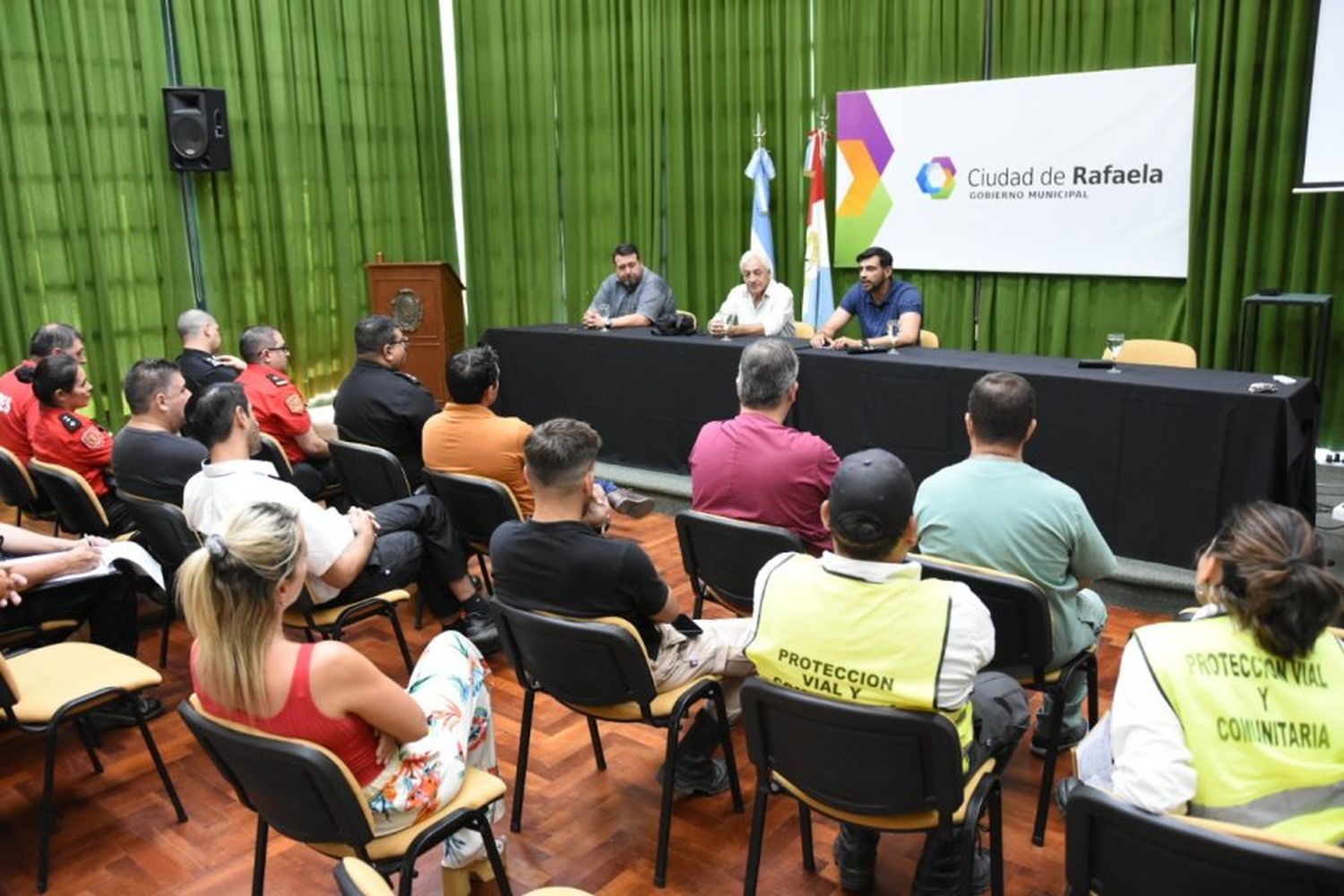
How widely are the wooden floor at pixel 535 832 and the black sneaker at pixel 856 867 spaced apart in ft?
0.16

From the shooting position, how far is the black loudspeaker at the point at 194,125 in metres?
6.87

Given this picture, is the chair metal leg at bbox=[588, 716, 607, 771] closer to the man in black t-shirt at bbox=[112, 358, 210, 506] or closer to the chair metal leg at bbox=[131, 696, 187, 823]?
the chair metal leg at bbox=[131, 696, 187, 823]

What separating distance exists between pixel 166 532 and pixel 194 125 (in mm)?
4844

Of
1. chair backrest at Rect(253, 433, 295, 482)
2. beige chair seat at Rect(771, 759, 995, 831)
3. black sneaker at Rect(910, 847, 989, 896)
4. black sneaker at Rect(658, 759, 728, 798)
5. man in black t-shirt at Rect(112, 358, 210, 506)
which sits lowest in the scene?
black sneaker at Rect(658, 759, 728, 798)

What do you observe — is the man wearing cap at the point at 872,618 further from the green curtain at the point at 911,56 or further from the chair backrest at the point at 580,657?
the green curtain at the point at 911,56

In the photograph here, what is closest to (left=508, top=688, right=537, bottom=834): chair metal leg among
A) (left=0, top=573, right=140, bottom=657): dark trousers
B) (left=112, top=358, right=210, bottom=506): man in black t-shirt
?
(left=0, top=573, right=140, bottom=657): dark trousers

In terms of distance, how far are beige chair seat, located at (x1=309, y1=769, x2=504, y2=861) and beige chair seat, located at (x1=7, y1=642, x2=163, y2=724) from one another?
932 mm

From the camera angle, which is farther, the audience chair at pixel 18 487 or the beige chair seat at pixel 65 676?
the audience chair at pixel 18 487

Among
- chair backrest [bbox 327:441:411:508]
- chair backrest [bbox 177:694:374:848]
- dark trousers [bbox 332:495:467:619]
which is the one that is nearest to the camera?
chair backrest [bbox 177:694:374:848]

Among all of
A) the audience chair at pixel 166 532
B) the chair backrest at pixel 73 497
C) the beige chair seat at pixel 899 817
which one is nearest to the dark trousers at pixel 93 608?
the audience chair at pixel 166 532

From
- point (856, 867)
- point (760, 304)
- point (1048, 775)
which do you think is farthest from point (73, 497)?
point (760, 304)

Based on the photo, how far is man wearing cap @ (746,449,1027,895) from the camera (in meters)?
1.77

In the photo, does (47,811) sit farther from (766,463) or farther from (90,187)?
(90,187)

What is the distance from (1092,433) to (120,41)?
6.69m
